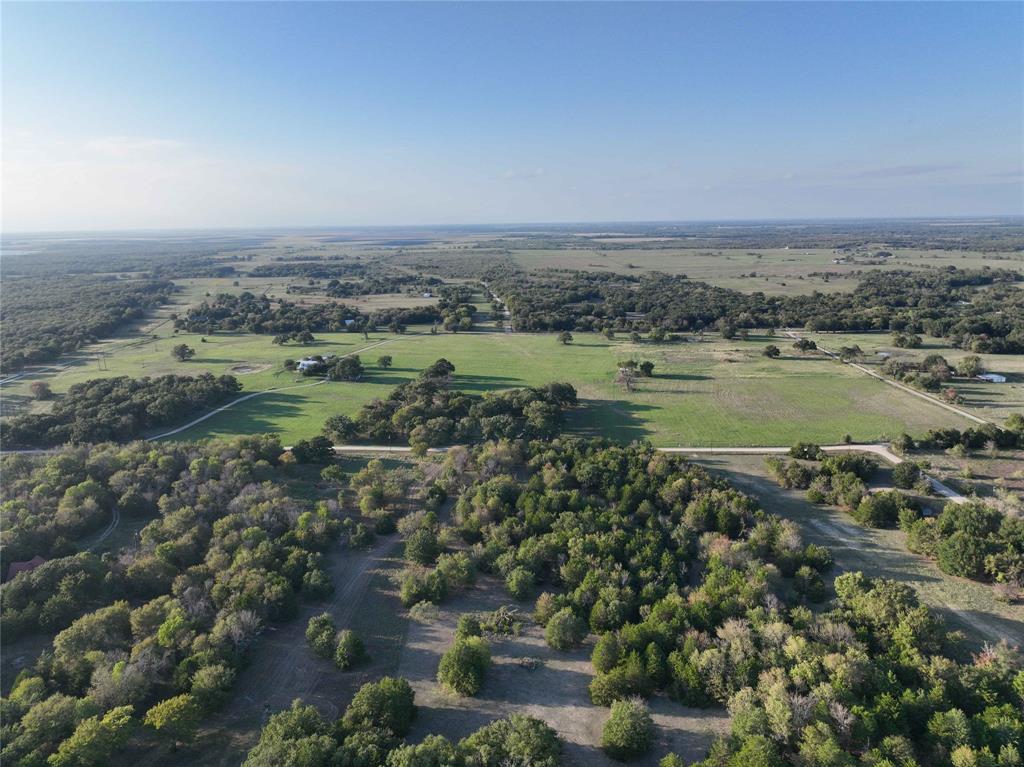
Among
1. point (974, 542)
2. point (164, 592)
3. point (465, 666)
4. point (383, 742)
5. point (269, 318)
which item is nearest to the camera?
point (383, 742)

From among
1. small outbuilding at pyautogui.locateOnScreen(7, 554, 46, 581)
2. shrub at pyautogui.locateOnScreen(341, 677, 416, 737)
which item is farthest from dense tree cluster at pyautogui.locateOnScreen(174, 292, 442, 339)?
shrub at pyautogui.locateOnScreen(341, 677, 416, 737)

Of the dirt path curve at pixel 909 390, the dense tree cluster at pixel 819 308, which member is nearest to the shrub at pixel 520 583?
the dirt path curve at pixel 909 390

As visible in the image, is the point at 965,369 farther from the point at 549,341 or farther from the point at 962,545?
the point at 549,341

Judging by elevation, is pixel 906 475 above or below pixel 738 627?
above

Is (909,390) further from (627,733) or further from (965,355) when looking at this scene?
(627,733)

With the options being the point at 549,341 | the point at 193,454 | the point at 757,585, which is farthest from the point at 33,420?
the point at 549,341

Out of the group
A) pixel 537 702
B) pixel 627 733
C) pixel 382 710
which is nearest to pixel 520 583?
pixel 537 702

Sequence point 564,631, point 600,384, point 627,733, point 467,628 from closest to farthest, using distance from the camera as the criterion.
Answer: point 627,733
point 564,631
point 467,628
point 600,384
